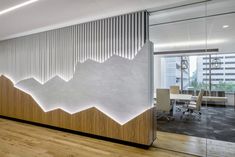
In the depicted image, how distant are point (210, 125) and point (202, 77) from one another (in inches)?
58.7

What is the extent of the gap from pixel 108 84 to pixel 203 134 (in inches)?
102

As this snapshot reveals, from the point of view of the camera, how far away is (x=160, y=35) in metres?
5.17

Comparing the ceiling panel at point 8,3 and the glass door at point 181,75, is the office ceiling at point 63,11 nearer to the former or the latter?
the ceiling panel at point 8,3

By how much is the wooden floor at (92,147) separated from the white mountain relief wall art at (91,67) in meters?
0.66

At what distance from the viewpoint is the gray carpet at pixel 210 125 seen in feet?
12.9

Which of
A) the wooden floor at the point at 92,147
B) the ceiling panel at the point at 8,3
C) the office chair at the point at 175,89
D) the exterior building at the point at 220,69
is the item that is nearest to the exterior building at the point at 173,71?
the office chair at the point at 175,89

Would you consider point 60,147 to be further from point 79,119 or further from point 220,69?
point 220,69

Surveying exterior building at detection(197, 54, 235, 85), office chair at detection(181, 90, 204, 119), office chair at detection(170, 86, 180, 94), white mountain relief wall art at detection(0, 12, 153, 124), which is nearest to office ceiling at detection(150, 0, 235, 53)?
exterior building at detection(197, 54, 235, 85)

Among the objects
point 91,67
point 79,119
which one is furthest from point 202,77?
point 79,119

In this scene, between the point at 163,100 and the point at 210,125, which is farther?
the point at 163,100

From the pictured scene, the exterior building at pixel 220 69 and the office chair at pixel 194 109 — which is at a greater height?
the exterior building at pixel 220 69

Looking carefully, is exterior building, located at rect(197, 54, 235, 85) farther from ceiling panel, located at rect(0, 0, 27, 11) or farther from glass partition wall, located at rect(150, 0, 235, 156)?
ceiling panel, located at rect(0, 0, 27, 11)

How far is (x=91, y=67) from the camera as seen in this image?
3.98 meters

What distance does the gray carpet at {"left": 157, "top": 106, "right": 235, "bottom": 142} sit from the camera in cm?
393
